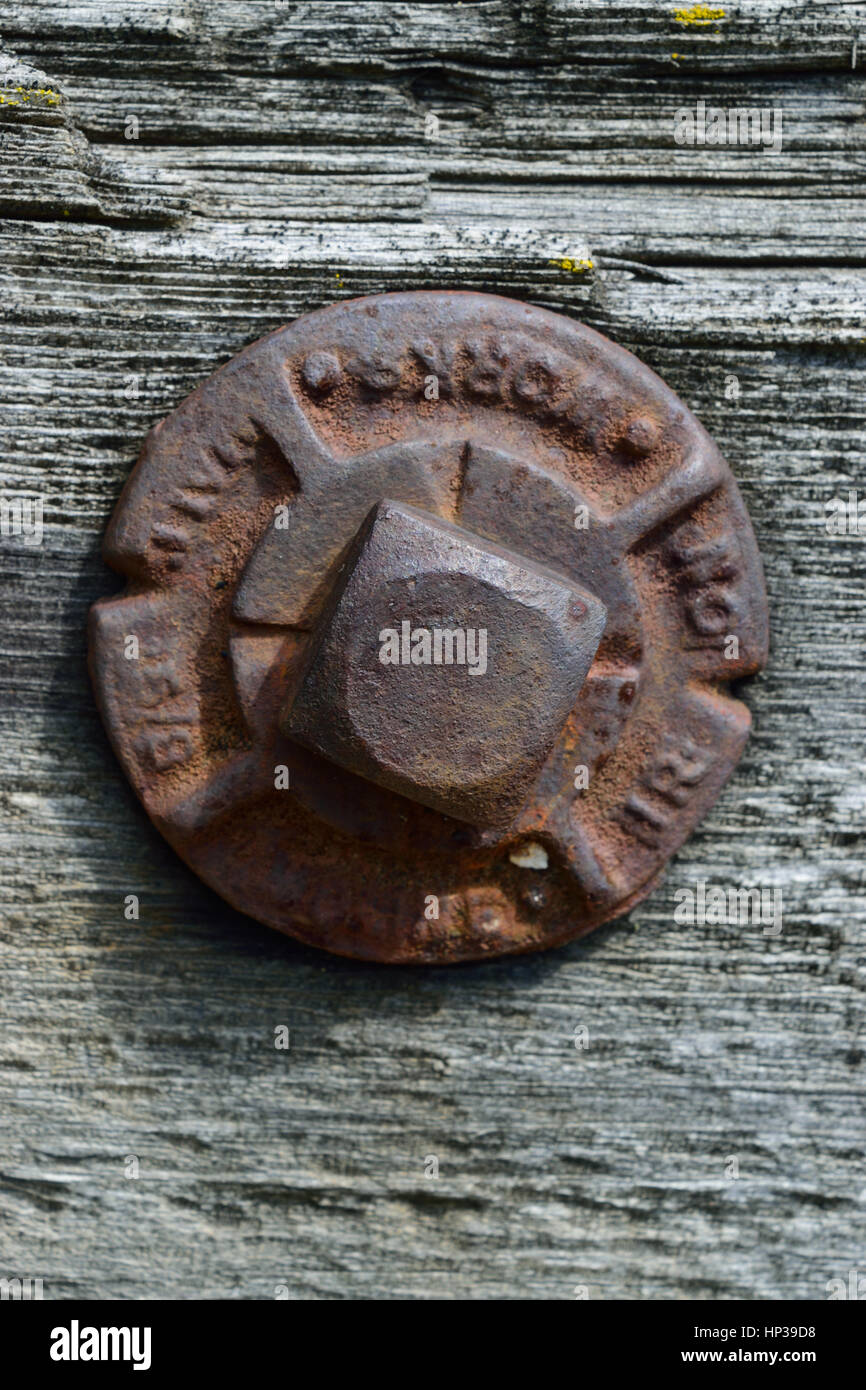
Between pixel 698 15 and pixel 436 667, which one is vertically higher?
pixel 698 15

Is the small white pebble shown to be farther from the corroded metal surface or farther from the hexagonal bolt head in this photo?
the hexagonal bolt head

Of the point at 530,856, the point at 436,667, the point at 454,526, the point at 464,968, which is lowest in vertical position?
the point at 464,968

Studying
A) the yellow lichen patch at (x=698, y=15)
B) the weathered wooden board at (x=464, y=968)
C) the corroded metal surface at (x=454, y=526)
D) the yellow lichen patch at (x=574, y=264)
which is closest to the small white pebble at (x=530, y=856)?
the corroded metal surface at (x=454, y=526)

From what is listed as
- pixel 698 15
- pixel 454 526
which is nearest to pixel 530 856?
pixel 454 526

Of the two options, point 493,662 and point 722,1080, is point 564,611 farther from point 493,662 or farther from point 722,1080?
point 722,1080

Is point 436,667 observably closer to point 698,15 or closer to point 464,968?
point 464,968

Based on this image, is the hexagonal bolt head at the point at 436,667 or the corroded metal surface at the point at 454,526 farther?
the corroded metal surface at the point at 454,526

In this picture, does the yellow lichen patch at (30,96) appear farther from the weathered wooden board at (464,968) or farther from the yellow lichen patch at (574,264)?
the yellow lichen patch at (574,264)

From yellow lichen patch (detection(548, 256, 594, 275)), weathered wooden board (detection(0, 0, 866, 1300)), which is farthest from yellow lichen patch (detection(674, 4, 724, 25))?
yellow lichen patch (detection(548, 256, 594, 275))
